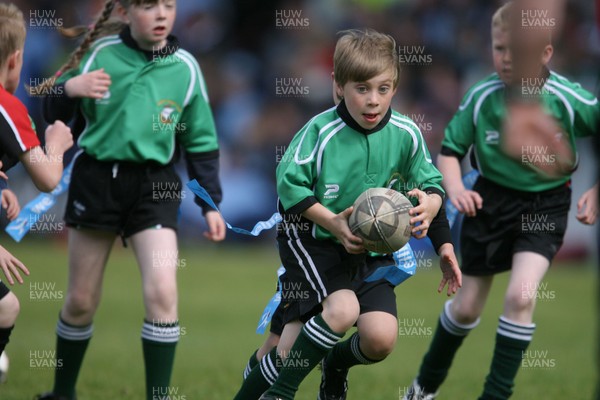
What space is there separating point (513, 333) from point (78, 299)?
242 centimetres

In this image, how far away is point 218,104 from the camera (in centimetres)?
1430

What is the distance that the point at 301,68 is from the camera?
46.2ft

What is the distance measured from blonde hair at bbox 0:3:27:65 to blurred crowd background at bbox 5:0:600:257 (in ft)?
26.9

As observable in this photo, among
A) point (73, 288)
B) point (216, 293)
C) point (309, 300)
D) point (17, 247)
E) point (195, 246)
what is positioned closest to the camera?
point (309, 300)

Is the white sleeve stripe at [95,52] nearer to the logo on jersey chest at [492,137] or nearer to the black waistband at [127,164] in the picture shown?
the black waistband at [127,164]

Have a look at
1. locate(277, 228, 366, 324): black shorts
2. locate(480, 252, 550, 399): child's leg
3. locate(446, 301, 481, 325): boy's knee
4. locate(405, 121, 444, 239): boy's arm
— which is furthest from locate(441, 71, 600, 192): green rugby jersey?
locate(277, 228, 366, 324): black shorts

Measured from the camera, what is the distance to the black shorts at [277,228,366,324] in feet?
14.7

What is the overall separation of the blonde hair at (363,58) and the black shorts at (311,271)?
0.80 m

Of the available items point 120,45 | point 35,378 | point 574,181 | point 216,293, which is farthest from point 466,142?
point 574,181

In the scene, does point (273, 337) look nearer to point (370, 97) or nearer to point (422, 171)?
point (422, 171)

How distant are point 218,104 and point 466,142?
9.04 meters

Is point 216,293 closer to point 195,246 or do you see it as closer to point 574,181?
point 195,246

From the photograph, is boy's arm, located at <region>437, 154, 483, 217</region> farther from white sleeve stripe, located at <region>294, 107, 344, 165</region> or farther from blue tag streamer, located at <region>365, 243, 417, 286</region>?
white sleeve stripe, located at <region>294, 107, 344, 165</region>

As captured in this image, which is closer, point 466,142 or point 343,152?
point 343,152
